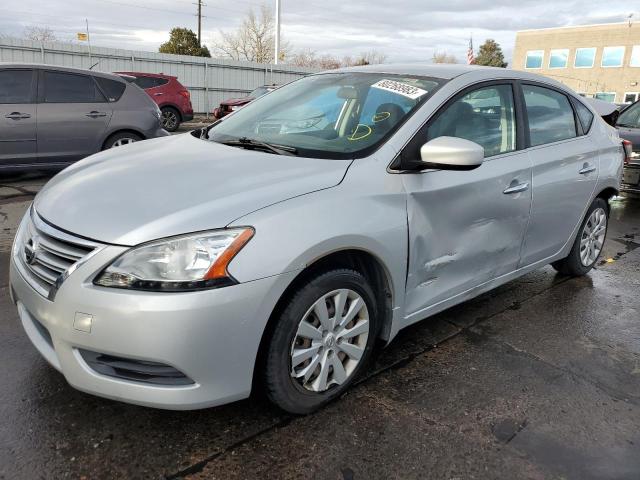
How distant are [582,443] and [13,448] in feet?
8.01

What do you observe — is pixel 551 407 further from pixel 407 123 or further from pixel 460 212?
pixel 407 123

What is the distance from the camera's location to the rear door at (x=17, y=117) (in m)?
6.61

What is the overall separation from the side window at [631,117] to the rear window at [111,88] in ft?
26.1

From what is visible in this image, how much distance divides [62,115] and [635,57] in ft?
152

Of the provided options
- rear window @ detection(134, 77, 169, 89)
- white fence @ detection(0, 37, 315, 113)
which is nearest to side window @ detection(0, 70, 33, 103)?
rear window @ detection(134, 77, 169, 89)

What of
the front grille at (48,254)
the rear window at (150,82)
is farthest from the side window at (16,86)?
the rear window at (150,82)

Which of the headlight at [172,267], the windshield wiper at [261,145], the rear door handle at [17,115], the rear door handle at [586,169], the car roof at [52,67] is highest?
the car roof at [52,67]

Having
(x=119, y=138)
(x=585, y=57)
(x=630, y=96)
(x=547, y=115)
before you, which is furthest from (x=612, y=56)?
(x=547, y=115)

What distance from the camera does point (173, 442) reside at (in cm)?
228

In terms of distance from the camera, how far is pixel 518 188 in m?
3.29

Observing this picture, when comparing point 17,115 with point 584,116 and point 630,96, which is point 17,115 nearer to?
point 584,116

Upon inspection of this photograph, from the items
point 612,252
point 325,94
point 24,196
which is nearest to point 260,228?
point 325,94

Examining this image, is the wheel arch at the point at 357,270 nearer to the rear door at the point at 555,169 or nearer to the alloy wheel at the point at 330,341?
the alloy wheel at the point at 330,341

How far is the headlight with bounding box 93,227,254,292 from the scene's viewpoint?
199cm
